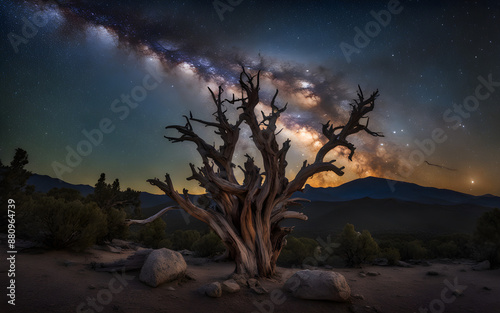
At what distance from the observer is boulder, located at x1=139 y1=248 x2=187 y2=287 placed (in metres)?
6.52

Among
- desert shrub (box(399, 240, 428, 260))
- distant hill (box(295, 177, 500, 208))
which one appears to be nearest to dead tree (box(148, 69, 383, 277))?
desert shrub (box(399, 240, 428, 260))

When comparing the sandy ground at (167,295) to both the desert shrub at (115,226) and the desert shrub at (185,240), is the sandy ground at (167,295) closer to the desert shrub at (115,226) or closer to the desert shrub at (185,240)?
the desert shrub at (115,226)

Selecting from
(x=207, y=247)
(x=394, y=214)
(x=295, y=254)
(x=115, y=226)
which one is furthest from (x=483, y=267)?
(x=394, y=214)

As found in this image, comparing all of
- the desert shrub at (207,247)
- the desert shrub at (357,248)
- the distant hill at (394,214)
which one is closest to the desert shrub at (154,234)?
the desert shrub at (207,247)

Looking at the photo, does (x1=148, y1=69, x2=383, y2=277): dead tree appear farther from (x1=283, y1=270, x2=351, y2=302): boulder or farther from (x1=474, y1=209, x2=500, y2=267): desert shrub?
(x1=474, y1=209, x2=500, y2=267): desert shrub

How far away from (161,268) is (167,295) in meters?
0.95

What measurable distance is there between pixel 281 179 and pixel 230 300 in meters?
5.20

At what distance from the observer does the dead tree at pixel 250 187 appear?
8852 millimetres

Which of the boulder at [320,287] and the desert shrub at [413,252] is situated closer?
the boulder at [320,287]

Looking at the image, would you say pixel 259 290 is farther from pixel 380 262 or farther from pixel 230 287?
pixel 380 262

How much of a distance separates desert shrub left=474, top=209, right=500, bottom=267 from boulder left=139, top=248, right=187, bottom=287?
613 inches

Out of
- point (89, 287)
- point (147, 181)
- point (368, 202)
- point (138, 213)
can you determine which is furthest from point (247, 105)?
point (368, 202)

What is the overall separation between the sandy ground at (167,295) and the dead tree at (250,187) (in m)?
1.28

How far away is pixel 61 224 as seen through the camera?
8750mm
